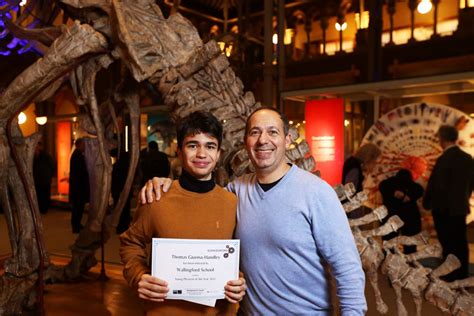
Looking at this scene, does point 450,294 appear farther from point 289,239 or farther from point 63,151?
point 63,151

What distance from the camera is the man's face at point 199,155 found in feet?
5.89

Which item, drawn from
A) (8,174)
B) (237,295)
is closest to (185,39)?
(8,174)

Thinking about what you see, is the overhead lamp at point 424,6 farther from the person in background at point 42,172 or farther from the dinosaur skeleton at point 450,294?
the person in background at point 42,172

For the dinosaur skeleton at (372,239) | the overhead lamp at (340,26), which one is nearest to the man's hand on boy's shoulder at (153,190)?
the dinosaur skeleton at (372,239)

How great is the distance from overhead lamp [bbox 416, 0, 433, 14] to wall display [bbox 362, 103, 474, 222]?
121cm

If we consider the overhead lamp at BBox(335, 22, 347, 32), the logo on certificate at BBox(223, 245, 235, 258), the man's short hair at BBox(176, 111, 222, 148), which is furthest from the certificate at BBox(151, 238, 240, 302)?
the overhead lamp at BBox(335, 22, 347, 32)

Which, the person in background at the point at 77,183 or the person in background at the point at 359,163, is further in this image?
the person in background at the point at 77,183

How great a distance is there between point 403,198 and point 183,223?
419cm

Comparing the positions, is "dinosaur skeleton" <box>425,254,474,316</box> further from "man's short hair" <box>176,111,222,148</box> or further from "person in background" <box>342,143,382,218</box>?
"person in background" <box>342,143,382,218</box>

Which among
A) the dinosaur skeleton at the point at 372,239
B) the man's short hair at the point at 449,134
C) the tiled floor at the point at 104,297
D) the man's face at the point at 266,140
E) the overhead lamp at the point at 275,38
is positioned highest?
the overhead lamp at the point at 275,38

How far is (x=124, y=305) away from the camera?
422 cm

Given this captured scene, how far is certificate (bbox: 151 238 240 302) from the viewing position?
169cm

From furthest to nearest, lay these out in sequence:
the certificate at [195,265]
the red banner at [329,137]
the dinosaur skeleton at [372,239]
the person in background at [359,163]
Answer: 1. the red banner at [329,137]
2. the person in background at [359,163]
3. the dinosaur skeleton at [372,239]
4. the certificate at [195,265]

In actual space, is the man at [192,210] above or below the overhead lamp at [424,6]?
below
